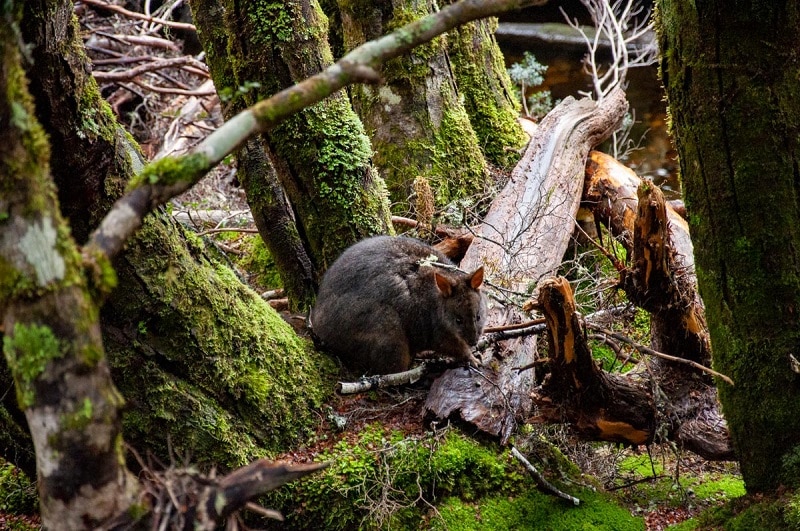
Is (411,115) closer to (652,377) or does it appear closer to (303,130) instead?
(303,130)

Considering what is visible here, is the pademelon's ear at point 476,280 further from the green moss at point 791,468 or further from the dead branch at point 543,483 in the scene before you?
the green moss at point 791,468

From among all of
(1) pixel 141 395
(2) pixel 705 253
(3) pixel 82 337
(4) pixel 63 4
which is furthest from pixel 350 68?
(1) pixel 141 395

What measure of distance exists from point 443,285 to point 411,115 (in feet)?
8.47

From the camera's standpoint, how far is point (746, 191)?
338 cm

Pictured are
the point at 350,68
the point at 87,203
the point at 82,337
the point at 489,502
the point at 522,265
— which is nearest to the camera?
the point at 82,337

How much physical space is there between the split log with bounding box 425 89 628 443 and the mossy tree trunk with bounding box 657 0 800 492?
144 centimetres

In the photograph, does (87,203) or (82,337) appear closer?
(82,337)

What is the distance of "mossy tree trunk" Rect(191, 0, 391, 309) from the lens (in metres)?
5.22

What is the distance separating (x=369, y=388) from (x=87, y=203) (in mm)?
2158

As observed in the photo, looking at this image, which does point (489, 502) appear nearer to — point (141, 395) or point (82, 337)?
point (141, 395)

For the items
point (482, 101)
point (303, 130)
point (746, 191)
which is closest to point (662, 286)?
point (746, 191)

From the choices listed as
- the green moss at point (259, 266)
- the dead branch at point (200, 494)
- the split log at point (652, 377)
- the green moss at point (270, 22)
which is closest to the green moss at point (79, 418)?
the dead branch at point (200, 494)

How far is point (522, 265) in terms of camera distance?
Answer: 6.01 metres

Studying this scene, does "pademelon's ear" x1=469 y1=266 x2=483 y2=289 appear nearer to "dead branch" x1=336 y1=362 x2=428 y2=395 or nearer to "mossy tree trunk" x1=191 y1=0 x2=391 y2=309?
"dead branch" x1=336 y1=362 x2=428 y2=395
